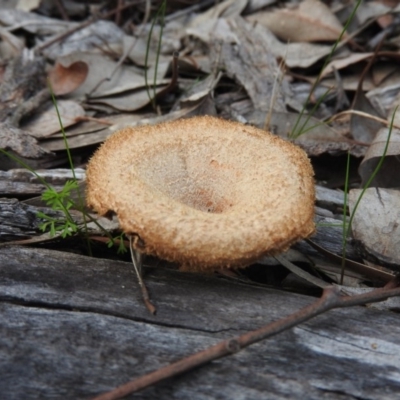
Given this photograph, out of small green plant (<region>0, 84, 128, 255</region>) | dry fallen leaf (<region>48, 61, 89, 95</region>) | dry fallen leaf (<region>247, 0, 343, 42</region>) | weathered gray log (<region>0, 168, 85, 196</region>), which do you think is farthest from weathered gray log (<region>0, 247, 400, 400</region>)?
dry fallen leaf (<region>247, 0, 343, 42</region>)

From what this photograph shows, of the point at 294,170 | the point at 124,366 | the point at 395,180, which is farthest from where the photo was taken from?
the point at 395,180

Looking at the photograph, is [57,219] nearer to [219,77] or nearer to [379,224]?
[379,224]

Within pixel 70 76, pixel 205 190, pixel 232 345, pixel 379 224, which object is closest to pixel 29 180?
pixel 205 190

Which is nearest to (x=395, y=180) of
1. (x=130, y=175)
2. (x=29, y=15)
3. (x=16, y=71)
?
(x=130, y=175)

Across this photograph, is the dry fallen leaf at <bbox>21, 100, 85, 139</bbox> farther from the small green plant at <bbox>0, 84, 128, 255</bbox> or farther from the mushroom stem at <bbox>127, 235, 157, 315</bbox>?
the mushroom stem at <bbox>127, 235, 157, 315</bbox>

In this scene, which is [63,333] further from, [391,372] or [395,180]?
[395,180]

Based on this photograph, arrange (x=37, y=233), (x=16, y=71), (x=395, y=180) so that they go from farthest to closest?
(x=16, y=71) < (x=395, y=180) < (x=37, y=233)
